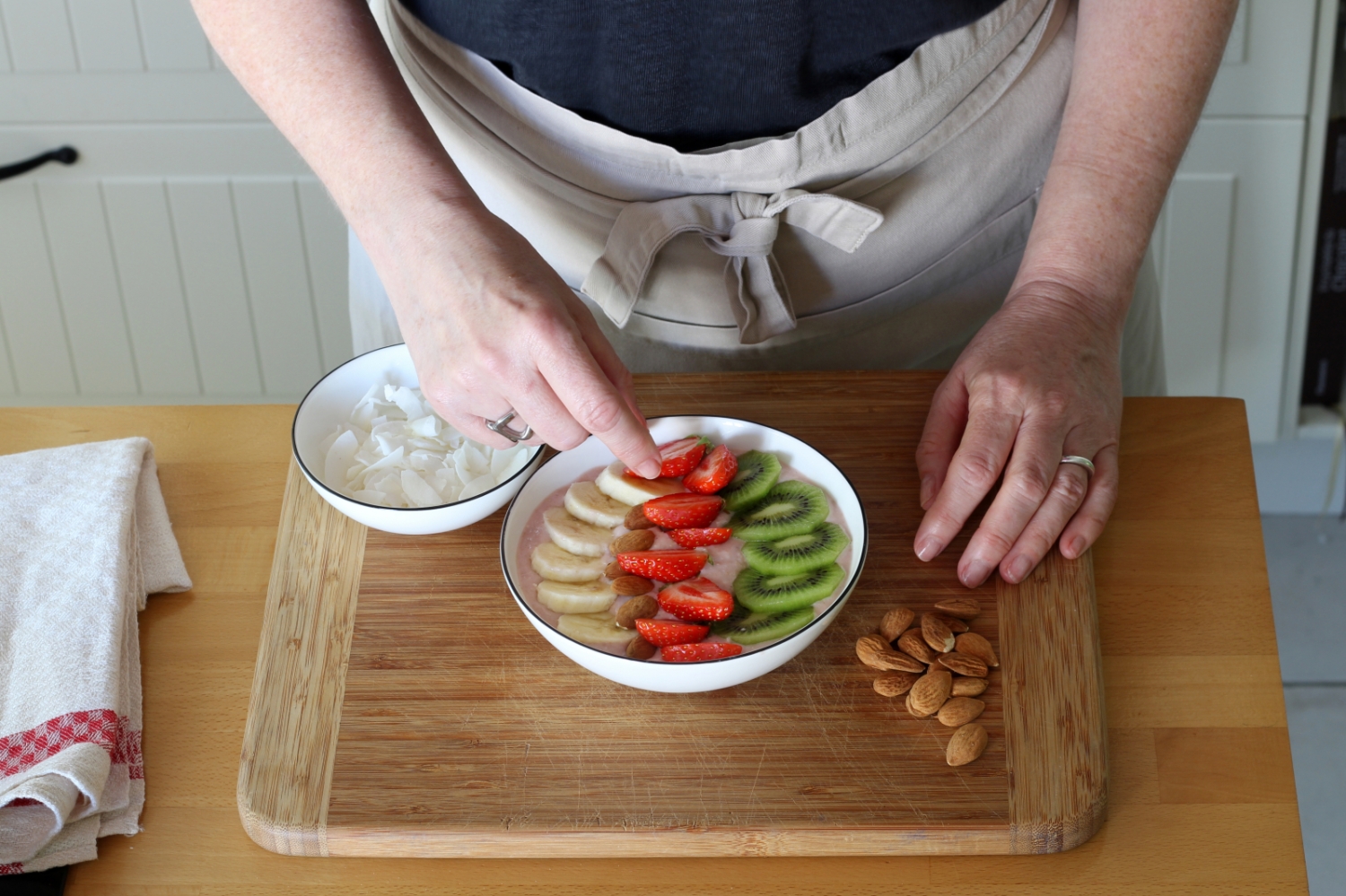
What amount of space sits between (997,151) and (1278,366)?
1.32m

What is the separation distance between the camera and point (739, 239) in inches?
41.9

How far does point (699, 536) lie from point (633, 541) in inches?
2.0

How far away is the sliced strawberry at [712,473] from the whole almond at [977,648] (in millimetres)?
207

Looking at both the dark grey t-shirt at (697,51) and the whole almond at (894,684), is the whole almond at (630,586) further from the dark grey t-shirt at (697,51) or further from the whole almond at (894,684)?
the dark grey t-shirt at (697,51)

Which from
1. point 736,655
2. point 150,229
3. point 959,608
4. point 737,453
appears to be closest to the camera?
point 736,655

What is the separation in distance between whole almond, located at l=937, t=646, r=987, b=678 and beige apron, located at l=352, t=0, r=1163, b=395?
0.36 meters

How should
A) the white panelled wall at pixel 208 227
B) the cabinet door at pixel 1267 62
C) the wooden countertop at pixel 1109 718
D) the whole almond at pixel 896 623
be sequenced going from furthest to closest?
the white panelled wall at pixel 208 227 < the cabinet door at pixel 1267 62 < the whole almond at pixel 896 623 < the wooden countertop at pixel 1109 718

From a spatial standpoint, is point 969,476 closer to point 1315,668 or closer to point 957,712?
point 957,712

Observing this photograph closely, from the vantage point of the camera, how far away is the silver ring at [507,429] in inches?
35.9

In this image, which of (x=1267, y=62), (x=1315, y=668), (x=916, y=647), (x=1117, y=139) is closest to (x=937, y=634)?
(x=916, y=647)

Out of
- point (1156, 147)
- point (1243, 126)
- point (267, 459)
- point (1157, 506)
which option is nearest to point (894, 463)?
point (1157, 506)

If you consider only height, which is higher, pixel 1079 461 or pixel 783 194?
pixel 783 194

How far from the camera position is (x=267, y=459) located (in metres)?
1.06

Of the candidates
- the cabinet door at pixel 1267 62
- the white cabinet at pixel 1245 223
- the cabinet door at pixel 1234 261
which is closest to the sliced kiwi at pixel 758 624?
the white cabinet at pixel 1245 223
